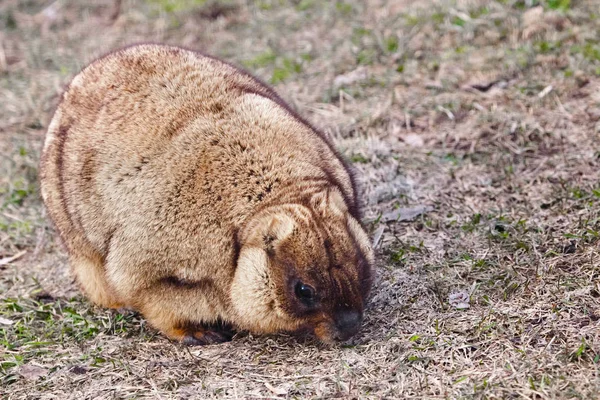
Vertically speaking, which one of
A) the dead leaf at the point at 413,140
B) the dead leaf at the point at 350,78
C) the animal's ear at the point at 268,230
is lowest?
the dead leaf at the point at 350,78

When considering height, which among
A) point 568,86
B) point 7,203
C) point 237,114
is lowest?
point 7,203

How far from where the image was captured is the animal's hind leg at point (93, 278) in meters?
5.50

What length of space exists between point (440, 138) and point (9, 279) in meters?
3.97

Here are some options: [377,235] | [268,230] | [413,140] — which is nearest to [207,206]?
[268,230]

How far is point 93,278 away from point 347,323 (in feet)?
6.71

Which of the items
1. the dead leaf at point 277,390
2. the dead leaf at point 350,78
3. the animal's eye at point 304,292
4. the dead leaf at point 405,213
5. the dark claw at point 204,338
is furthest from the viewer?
the dead leaf at point 350,78

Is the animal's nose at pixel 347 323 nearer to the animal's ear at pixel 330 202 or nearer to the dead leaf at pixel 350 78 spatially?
the animal's ear at pixel 330 202

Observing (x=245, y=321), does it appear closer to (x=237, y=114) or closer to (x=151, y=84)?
(x=237, y=114)

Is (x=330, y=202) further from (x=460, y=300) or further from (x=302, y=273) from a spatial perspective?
(x=460, y=300)

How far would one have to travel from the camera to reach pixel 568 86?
24.1 feet

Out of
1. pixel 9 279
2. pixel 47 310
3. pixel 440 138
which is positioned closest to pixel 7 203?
pixel 9 279

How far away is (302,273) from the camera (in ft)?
14.7

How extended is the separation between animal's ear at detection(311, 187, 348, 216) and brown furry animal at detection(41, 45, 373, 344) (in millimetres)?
10

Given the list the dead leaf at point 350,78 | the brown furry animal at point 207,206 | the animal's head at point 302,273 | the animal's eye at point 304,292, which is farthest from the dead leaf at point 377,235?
the dead leaf at point 350,78
